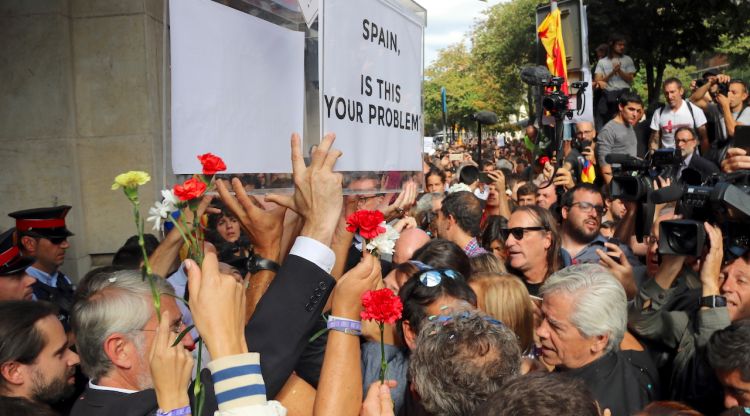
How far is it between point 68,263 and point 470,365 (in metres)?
4.96

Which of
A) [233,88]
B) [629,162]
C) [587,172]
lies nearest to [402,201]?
[233,88]

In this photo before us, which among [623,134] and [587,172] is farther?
[623,134]

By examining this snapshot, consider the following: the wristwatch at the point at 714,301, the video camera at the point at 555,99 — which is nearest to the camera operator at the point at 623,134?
the video camera at the point at 555,99

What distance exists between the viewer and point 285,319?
211 cm

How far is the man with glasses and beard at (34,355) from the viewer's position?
106 inches

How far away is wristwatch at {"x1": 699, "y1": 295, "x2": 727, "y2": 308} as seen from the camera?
125 inches

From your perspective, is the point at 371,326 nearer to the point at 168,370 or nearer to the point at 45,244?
the point at 168,370

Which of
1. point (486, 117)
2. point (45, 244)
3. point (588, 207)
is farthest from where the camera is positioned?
point (486, 117)

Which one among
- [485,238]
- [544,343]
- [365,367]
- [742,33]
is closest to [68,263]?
[485,238]

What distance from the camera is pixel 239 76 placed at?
9.26 feet

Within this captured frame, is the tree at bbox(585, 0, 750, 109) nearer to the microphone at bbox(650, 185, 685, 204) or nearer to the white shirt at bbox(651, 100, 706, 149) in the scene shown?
the white shirt at bbox(651, 100, 706, 149)

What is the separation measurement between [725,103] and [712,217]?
567 centimetres

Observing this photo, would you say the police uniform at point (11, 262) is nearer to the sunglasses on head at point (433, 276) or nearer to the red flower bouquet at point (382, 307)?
the sunglasses on head at point (433, 276)

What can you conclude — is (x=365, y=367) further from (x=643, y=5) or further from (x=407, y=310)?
(x=643, y=5)
